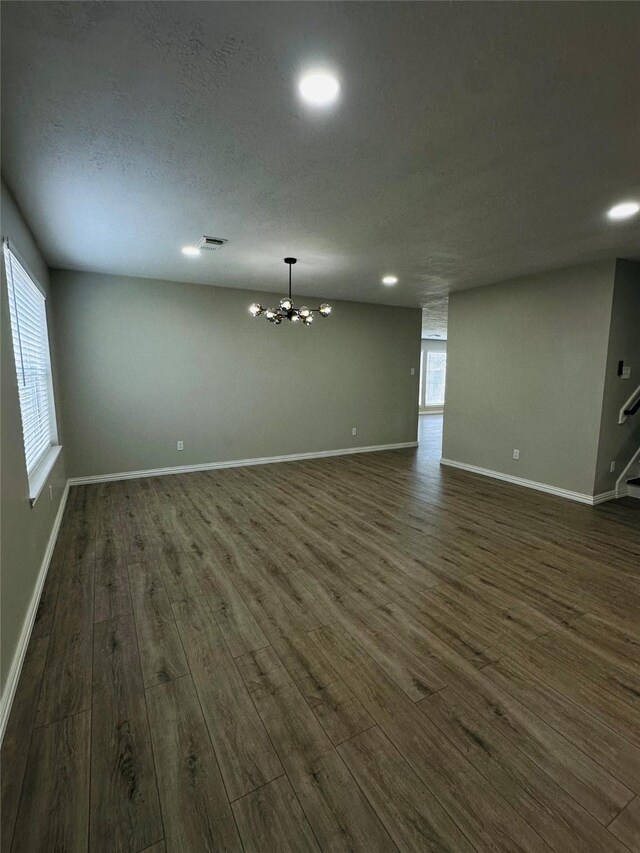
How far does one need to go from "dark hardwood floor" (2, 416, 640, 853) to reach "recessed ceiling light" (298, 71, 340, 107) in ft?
8.62

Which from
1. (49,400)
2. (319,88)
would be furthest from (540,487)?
(49,400)

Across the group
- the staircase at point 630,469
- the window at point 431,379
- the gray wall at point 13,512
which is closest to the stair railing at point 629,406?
the staircase at point 630,469

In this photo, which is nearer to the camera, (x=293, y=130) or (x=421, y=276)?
(x=293, y=130)

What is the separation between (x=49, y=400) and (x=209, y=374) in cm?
202

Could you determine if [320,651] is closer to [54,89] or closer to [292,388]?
[54,89]

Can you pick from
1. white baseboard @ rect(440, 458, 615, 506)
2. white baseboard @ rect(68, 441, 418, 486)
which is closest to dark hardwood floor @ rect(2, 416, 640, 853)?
white baseboard @ rect(440, 458, 615, 506)

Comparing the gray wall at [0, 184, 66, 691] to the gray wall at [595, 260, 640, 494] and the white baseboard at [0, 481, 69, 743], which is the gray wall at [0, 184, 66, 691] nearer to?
the white baseboard at [0, 481, 69, 743]

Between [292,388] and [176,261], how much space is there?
257 cm

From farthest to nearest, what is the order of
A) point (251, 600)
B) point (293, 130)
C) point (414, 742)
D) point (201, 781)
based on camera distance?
point (251, 600) < point (293, 130) < point (414, 742) < point (201, 781)

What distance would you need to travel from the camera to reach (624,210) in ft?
9.16

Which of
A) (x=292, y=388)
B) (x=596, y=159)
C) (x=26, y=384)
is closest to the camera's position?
(x=596, y=159)

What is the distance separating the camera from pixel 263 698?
1726mm

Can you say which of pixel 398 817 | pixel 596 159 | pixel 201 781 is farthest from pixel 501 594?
pixel 596 159

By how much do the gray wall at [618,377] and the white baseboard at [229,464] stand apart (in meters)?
3.44
